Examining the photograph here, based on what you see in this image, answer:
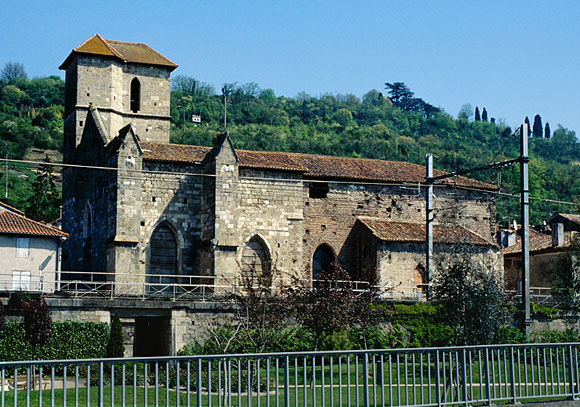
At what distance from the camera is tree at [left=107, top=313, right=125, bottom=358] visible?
3116cm

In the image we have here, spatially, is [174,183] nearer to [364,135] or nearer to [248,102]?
[364,135]

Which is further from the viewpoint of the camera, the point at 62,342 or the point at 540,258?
the point at 540,258

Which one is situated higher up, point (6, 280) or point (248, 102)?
point (248, 102)

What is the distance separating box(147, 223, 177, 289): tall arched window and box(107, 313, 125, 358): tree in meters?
8.89

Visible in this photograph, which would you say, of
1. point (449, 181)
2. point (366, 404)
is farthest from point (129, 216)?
point (366, 404)

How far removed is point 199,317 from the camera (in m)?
33.8

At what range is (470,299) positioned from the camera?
76.1 feet

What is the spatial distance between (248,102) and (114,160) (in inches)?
4940

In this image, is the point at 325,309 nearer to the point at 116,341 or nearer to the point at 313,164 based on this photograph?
the point at 116,341

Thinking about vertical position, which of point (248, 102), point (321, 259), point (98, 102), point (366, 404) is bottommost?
point (366, 404)

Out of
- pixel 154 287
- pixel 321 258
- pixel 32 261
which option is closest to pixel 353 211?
pixel 321 258

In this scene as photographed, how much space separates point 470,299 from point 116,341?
14.9 m

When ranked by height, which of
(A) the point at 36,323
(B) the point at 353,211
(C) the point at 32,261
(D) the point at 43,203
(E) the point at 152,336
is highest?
(D) the point at 43,203

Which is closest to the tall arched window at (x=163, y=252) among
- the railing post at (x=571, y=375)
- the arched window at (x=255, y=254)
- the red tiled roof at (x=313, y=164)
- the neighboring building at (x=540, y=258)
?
the arched window at (x=255, y=254)
